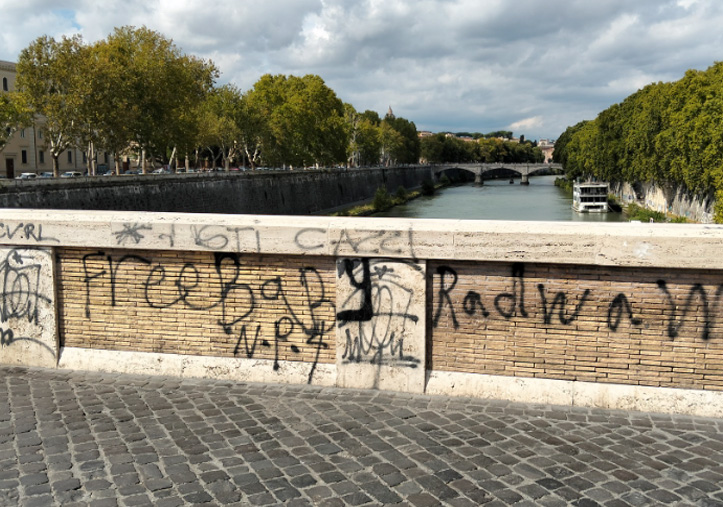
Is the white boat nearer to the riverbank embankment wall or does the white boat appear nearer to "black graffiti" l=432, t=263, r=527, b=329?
the riverbank embankment wall

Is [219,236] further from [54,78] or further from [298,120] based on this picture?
[298,120]

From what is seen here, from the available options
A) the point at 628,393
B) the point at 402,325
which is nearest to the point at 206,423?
the point at 402,325

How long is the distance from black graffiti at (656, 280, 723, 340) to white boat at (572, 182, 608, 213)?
5834 cm

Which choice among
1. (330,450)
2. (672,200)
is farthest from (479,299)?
(672,200)

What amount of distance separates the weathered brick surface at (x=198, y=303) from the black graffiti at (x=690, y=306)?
3.22 meters

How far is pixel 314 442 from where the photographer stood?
5.67 metres

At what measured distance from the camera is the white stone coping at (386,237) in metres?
6.07

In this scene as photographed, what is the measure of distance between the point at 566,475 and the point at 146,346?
15.6 feet

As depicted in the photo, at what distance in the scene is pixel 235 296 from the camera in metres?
7.23

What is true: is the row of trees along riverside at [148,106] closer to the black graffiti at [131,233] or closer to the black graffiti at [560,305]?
the black graffiti at [131,233]

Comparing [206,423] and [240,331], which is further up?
[240,331]

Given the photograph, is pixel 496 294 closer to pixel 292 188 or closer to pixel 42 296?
pixel 42 296

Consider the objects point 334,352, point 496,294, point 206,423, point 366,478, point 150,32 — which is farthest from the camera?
point 150,32

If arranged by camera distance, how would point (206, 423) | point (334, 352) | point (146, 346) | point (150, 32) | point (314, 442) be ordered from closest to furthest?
point (314, 442)
point (206, 423)
point (334, 352)
point (146, 346)
point (150, 32)
